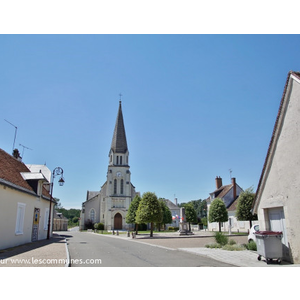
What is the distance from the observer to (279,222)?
10.8 meters

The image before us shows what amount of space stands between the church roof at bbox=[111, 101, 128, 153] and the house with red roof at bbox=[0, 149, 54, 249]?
38.5m

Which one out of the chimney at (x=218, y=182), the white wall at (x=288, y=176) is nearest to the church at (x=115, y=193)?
the chimney at (x=218, y=182)

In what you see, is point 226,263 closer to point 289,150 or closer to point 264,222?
point 264,222

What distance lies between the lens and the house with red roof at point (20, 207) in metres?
13.8

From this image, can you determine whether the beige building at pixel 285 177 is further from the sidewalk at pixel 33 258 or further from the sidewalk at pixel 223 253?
the sidewalk at pixel 33 258

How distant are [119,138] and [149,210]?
33.3 meters

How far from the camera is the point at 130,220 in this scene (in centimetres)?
3844

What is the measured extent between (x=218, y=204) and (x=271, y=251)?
3199 cm

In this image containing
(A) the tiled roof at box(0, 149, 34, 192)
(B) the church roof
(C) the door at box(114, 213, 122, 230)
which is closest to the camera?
(A) the tiled roof at box(0, 149, 34, 192)

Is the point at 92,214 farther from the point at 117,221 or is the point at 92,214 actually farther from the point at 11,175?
the point at 11,175

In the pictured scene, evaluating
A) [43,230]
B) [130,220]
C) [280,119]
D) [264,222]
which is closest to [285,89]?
[280,119]

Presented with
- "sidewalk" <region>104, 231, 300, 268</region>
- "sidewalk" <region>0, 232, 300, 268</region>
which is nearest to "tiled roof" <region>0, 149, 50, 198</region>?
"sidewalk" <region>0, 232, 300, 268</region>

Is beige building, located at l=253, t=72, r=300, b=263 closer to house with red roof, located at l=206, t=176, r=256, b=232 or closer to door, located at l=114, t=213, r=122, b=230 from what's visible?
house with red roof, located at l=206, t=176, r=256, b=232

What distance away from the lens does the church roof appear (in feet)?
202
